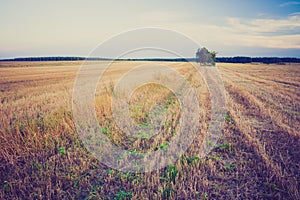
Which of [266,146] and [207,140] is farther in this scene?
[207,140]

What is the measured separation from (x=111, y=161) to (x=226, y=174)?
87.8 inches

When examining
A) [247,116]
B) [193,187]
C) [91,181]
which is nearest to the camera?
[193,187]

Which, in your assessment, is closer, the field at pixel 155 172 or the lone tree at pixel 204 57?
the field at pixel 155 172

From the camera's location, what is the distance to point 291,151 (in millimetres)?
4555

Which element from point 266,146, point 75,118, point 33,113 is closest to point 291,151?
point 266,146

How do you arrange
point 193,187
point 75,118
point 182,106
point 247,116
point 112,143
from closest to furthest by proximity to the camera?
point 193,187
point 112,143
point 75,118
point 247,116
point 182,106

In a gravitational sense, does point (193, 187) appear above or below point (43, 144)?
below

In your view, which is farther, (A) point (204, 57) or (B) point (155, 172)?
(A) point (204, 57)

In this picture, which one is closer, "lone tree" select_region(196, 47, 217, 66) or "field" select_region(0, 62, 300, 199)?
"field" select_region(0, 62, 300, 199)

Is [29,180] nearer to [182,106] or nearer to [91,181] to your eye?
[91,181]

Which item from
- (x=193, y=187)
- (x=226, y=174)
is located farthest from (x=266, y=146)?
(x=193, y=187)

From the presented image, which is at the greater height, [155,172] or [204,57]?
[204,57]

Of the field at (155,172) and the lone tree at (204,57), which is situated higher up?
the lone tree at (204,57)

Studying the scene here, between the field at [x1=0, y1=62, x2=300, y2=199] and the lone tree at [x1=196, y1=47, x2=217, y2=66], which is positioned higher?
the lone tree at [x1=196, y1=47, x2=217, y2=66]
